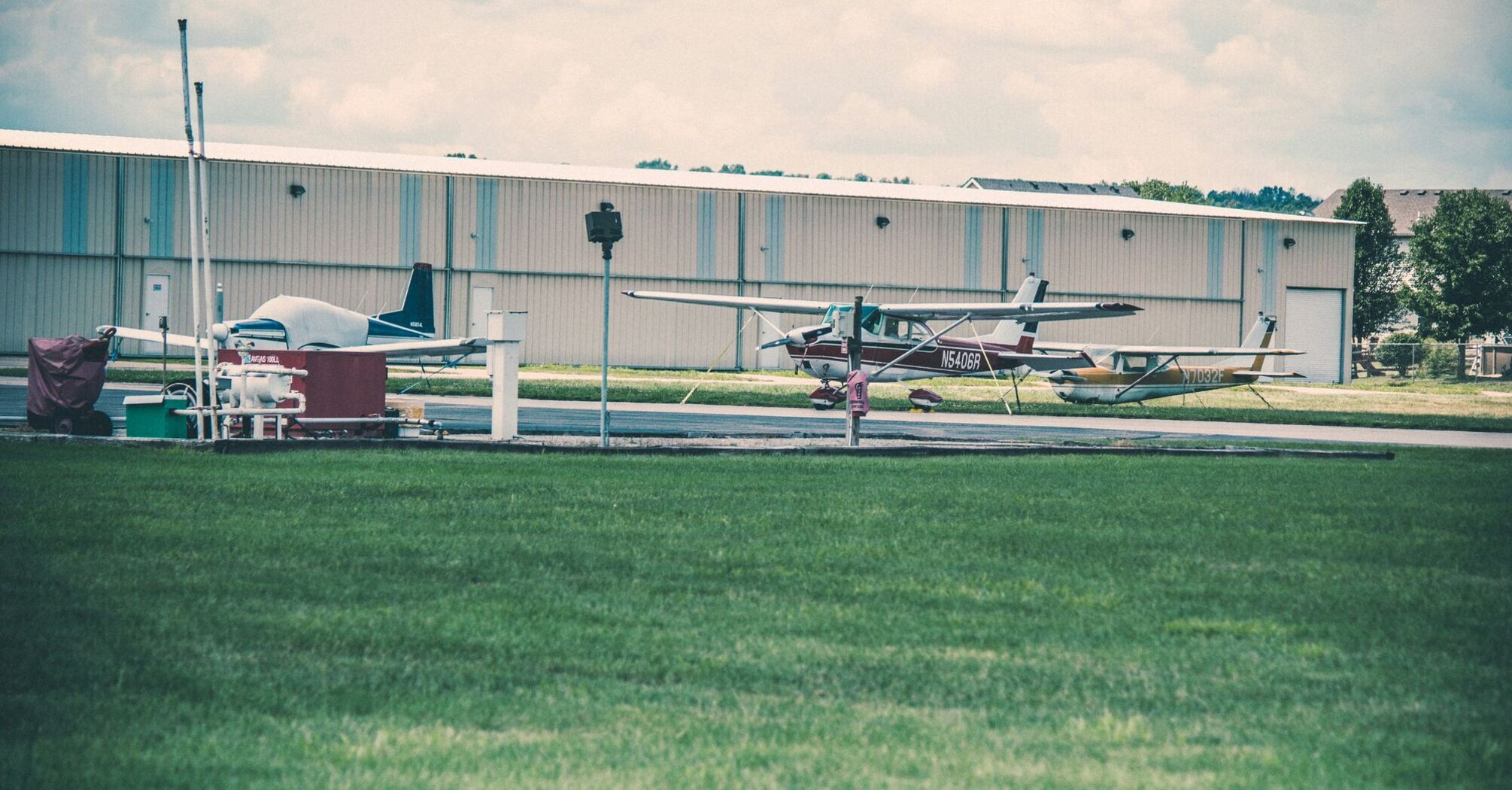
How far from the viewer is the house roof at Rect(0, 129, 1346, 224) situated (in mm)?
46594

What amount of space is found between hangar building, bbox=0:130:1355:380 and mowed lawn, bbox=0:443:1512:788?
29.6 metres

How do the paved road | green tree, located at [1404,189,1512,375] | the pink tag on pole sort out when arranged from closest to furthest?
the pink tag on pole < the paved road < green tree, located at [1404,189,1512,375]

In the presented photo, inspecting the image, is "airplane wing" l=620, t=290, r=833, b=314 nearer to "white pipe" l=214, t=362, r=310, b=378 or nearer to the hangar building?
the hangar building

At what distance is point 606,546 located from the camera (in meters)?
9.65

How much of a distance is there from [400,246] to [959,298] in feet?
65.4

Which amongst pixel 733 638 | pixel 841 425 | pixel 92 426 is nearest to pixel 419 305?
pixel 841 425

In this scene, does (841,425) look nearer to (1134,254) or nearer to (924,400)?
(924,400)

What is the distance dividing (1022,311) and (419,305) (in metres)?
14.5

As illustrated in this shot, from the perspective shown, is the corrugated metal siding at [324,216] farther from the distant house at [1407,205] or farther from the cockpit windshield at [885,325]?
the distant house at [1407,205]

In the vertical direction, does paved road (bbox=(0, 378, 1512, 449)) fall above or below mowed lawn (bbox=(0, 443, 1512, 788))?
above

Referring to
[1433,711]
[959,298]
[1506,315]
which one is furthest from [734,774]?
[1506,315]

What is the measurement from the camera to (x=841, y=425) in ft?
79.8

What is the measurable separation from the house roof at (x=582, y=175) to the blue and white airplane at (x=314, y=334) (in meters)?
17.0

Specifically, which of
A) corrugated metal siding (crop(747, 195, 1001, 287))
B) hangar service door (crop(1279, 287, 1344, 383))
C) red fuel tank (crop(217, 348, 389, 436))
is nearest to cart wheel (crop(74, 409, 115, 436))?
red fuel tank (crop(217, 348, 389, 436))
